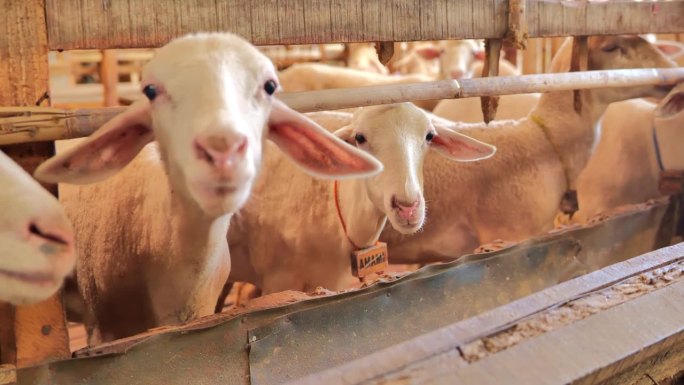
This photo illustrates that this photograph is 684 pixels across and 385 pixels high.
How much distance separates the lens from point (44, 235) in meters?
1.36

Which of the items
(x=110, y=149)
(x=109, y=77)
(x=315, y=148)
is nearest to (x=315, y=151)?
(x=315, y=148)

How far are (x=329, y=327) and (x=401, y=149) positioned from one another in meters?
0.71

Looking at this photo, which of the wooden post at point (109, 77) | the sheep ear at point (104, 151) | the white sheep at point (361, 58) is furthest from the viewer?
the white sheep at point (361, 58)

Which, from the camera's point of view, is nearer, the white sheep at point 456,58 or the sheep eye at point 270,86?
the sheep eye at point 270,86

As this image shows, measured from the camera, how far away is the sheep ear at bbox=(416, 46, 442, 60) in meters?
7.76

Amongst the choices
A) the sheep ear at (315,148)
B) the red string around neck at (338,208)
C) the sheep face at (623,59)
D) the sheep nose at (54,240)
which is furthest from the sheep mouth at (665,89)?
the sheep nose at (54,240)

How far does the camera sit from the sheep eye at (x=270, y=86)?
1607 mm

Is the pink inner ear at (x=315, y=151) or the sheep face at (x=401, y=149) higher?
the pink inner ear at (x=315, y=151)

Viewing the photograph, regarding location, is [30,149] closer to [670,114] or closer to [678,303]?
[678,303]

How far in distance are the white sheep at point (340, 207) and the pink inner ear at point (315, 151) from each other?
557 millimetres

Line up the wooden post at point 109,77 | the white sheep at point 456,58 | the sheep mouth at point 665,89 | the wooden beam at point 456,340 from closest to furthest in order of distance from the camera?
the wooden beam at point 456,340
the sheep mouth at point 665,89
the wooden post at point 109,77
the white sheep at point 456,58

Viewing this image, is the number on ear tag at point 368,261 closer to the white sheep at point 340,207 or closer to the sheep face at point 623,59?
the white sheep at point 340,207

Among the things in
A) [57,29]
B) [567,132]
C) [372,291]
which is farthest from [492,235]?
[57,29]

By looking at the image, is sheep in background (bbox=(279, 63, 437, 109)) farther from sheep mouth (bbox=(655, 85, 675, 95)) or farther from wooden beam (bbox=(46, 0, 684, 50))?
wooden beam (bbox=(46, 0, 684, 50))
